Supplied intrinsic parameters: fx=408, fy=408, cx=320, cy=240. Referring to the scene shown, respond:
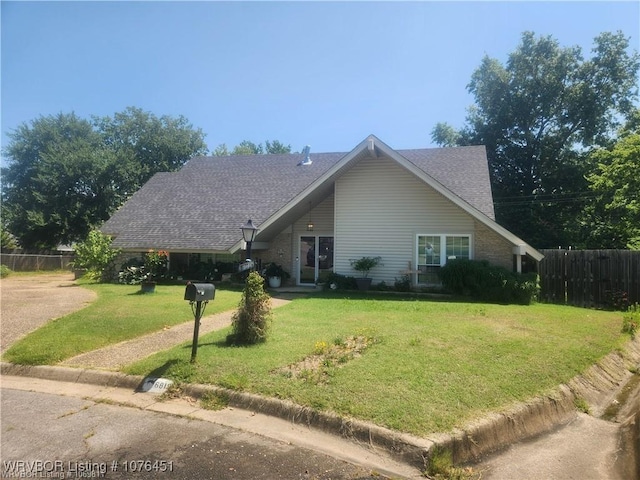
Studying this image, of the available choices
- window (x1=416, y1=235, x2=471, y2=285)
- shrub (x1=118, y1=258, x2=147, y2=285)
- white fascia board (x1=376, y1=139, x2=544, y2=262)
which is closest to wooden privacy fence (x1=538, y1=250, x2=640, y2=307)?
white fascia board (x1=376, y1=139, x2=544, y2=262)

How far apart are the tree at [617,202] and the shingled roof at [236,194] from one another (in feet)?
22.8

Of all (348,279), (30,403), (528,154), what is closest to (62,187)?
(348,279)

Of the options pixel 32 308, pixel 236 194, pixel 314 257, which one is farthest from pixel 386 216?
pixel 32 308

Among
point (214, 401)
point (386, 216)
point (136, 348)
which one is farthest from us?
point (386, 216)

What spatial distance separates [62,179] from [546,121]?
4152 centimetres

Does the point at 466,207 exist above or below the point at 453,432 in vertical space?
above

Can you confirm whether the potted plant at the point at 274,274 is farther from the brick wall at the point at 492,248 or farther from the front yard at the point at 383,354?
the brick wall at the point at 492,248

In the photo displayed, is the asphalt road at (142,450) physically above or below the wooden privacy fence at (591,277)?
below

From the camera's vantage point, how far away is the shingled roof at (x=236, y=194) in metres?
16.7

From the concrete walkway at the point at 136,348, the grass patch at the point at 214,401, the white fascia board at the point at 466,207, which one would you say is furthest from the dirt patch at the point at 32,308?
the white fascia board at the point at 466,207

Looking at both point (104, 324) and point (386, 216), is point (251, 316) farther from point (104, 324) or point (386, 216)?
point (386, 216)

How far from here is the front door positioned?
56.4ft

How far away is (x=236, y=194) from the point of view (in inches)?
814

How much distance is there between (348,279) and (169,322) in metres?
7.59
